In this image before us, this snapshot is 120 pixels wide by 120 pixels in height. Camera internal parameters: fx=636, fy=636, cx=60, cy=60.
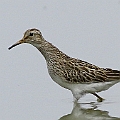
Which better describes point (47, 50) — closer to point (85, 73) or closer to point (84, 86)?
point (85, 73)

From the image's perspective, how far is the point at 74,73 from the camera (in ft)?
35.7

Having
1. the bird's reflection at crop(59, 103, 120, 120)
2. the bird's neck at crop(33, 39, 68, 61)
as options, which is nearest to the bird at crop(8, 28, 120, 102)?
the bird's neck at crop(33, 39, 68, 61)

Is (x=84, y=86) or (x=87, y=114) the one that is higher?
(x=84, y=86)

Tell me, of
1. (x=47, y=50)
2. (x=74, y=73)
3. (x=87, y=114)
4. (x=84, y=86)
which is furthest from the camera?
(x=47, y=50)

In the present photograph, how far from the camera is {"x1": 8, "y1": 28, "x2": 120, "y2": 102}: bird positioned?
35.1ft

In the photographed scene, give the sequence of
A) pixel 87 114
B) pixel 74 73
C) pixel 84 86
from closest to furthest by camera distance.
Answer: pixel 87 114
pixel 84 86
pixel 74 73

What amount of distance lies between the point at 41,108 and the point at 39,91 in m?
0.99

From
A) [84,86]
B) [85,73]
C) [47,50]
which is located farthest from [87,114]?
[47,50]

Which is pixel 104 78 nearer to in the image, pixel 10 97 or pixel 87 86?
pixel 87 86

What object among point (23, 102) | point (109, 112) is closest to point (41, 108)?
point (23, 102)

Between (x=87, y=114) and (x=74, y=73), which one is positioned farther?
(x=74, y=73)

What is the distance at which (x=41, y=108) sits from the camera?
33.9ft

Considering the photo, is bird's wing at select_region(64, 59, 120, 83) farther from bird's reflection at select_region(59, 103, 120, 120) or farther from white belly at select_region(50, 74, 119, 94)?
bird's reflection at select_region(59, 103, 120, 120)

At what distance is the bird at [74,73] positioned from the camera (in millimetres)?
10711
